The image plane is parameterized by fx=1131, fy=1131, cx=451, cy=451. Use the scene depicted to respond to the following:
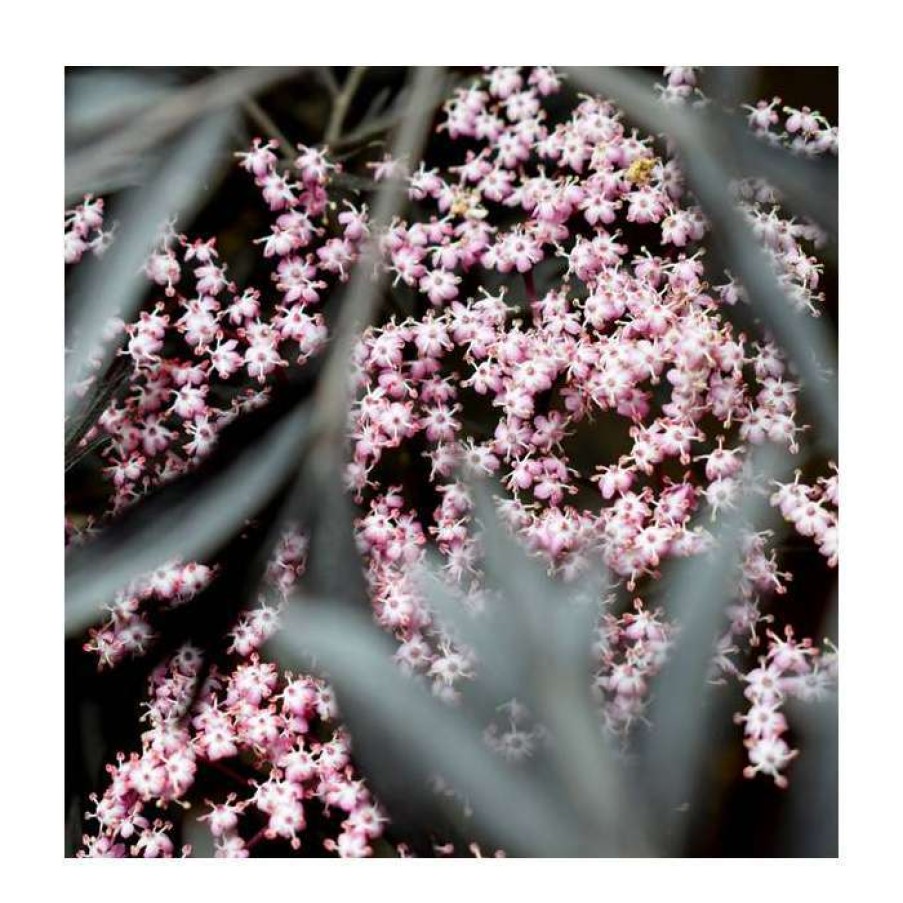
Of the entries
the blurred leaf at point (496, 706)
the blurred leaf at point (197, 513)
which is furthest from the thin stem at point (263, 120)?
the blurred leaf at point (496, 706)

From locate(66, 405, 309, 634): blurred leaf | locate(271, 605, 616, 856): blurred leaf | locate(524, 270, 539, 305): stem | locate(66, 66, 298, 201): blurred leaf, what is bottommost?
locate(271, 605, 616, 856): blurred leaf

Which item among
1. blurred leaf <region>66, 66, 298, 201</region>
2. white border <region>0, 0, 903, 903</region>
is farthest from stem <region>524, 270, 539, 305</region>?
blurred leaf <region>66, 66, 298, 201</region>

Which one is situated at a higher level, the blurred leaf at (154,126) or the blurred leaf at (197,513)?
the blurred leaf at (154,126)

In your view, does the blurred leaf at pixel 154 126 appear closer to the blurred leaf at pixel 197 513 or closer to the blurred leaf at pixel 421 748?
the blurred leaf at pixel 197 513

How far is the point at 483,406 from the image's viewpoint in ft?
3.87

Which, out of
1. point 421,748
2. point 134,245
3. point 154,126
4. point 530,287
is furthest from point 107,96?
point 421,748

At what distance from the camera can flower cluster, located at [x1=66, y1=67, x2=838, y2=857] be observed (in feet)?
3.79

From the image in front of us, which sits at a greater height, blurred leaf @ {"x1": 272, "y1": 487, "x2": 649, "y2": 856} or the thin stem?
the thin stem

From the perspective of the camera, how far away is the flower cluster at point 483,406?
3.79 ft

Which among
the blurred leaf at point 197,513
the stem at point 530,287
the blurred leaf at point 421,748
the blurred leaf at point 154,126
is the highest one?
the blurred leaf at point 154,126

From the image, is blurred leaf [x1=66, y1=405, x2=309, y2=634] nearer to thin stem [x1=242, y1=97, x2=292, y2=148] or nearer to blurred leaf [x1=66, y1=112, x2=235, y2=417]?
blurred leaf [x1=66, y1=112, x2=235, y2=417]

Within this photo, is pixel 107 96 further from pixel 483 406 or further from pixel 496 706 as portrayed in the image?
pixel 496 706
